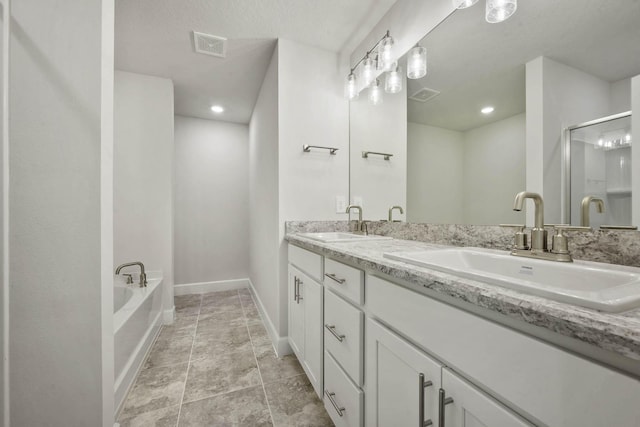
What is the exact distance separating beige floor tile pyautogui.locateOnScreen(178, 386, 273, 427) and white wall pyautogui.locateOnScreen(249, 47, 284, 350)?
50 cm

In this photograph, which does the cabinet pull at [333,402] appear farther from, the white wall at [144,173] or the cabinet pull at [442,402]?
the white wall at [144,173]

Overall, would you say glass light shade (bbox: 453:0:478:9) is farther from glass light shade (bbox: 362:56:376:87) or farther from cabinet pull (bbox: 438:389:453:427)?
cabinet pull (bbox: 438:389:453:427)

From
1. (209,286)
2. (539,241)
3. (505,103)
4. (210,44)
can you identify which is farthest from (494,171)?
(209,286)

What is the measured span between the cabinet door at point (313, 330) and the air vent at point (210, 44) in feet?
6.27

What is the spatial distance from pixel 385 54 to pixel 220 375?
2341 mm

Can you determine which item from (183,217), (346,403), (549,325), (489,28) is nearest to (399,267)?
(549,325)

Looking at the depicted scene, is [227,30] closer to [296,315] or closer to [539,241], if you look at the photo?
[296,315]

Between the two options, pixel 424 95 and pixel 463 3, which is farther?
pixel 424 95

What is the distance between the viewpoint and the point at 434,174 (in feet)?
4.61

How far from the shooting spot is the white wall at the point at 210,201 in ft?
11.0

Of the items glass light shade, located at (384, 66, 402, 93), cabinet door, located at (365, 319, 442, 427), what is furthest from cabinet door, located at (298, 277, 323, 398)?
glass light shade, located at (384, 66, 402, 93)

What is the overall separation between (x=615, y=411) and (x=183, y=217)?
148 inches

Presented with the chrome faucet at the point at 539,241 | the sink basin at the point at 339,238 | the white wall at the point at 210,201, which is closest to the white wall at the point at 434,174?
the sink basin at the point at 339,238

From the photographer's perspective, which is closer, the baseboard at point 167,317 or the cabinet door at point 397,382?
the cabinet door at point 397,382
